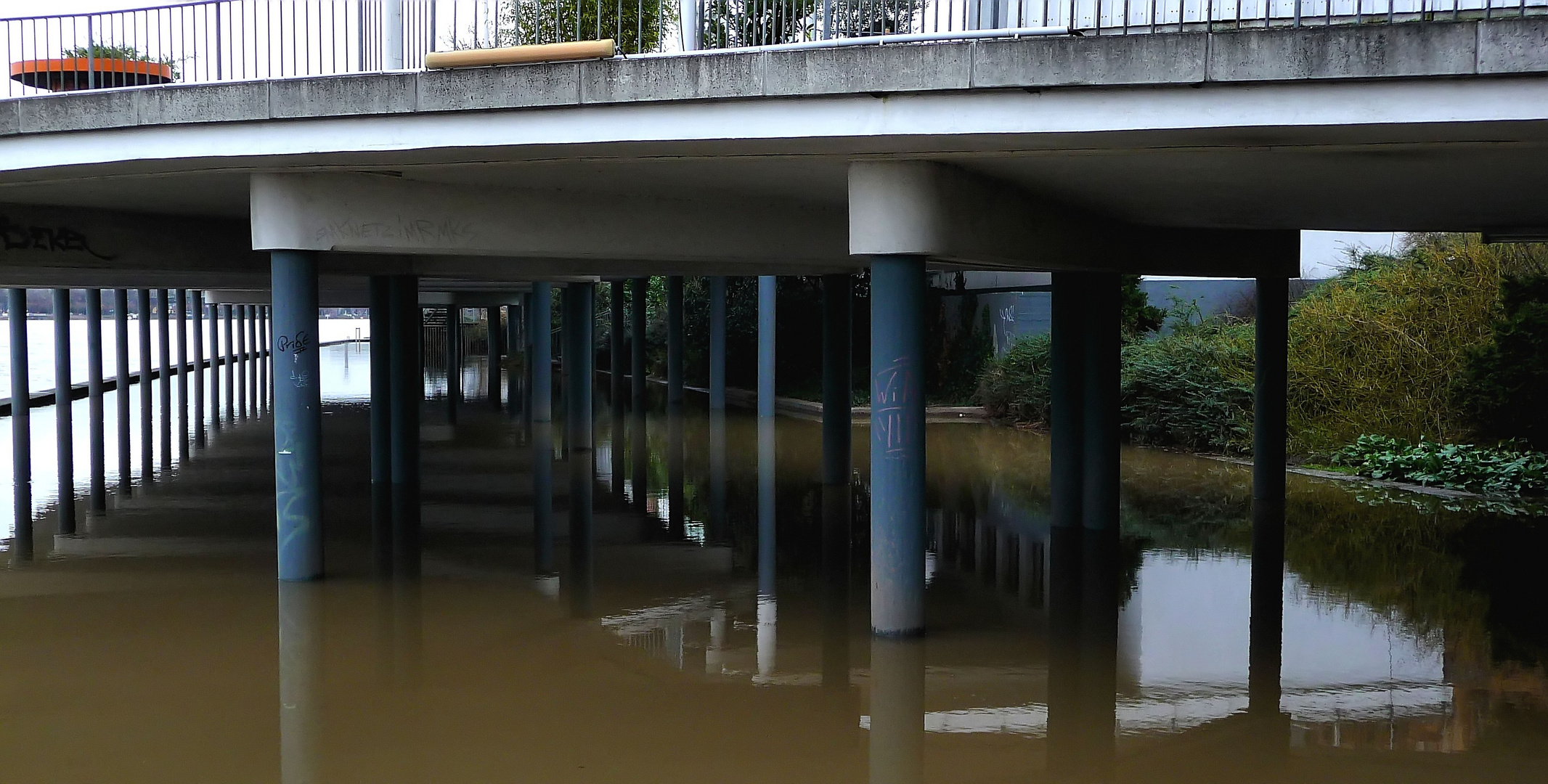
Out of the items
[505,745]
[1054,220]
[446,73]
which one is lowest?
[505,745]

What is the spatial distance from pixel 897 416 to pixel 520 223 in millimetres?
3812

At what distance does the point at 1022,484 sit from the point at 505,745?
11.0 metres

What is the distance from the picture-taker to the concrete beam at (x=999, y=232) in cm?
839

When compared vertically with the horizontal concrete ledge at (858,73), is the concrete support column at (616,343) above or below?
below

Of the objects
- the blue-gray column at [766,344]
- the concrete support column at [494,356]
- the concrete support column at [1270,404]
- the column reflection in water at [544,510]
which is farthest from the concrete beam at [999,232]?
the concrete support column at [494,356]

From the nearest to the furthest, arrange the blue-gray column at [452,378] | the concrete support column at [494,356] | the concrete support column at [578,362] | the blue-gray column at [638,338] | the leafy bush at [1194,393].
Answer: the leafy bush at [1194,393]
the concrete support column at [578,362]
the blue-gray column at [638,338]
the blue-gray column at [452,378]
the concrete support column at [494,356]

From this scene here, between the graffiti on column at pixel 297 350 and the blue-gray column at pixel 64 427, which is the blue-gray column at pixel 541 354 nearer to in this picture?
the blue-gray column at pixel 64 427

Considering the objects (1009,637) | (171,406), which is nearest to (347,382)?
(171,406)

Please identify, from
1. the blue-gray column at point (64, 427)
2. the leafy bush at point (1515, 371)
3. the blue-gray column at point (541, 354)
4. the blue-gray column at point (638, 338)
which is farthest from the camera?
the blue-gray column at point (638, 338)

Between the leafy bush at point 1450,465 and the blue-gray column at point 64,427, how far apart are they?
15147mm

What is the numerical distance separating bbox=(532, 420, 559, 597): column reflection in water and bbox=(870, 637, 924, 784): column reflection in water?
307 centimetres

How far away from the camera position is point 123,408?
85.7 feet

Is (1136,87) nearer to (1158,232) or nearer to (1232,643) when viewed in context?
(1232,643)

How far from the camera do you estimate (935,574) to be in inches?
442
